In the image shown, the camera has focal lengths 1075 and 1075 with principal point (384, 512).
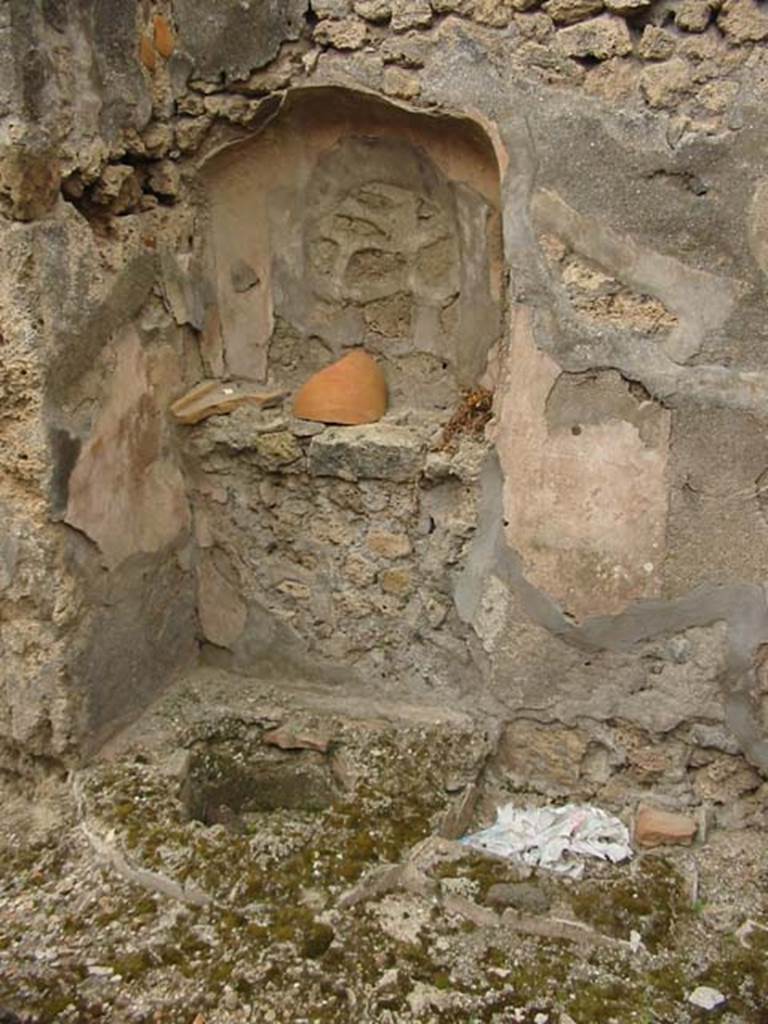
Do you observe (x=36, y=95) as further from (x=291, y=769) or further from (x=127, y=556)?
(x=291, y=769)

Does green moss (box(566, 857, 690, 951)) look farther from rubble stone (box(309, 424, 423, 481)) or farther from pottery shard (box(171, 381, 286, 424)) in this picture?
pottery shard (box(171, 381, 286, 424))

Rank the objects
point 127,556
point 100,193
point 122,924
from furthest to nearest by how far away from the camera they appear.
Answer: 1. point 127,556
2. point 100,193
3. point 122,924

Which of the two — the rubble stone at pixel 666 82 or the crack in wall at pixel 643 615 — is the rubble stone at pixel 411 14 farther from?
the crack in wall at pixel 643 615

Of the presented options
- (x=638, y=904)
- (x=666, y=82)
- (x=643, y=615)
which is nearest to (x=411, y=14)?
(x=666, y=82)

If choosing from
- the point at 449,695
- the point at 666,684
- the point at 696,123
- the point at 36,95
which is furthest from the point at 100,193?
the point at 666,684

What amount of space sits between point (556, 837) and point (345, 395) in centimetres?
149

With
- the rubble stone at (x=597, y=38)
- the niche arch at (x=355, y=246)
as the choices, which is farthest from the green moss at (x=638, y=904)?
the rubble stone at (x=597, y=38)

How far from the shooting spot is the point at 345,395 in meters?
3.45

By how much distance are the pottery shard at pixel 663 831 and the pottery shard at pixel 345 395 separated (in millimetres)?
1482

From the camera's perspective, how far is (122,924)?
8.92 feet

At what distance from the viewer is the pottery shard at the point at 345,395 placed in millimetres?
3449

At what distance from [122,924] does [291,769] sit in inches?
33.4

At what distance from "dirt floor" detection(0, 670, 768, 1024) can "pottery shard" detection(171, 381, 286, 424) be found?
1.02 metres

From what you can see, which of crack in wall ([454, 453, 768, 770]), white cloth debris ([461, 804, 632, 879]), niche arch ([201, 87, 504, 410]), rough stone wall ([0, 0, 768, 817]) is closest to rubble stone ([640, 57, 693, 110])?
rough stone wall ([0, 0, 768, 817])
